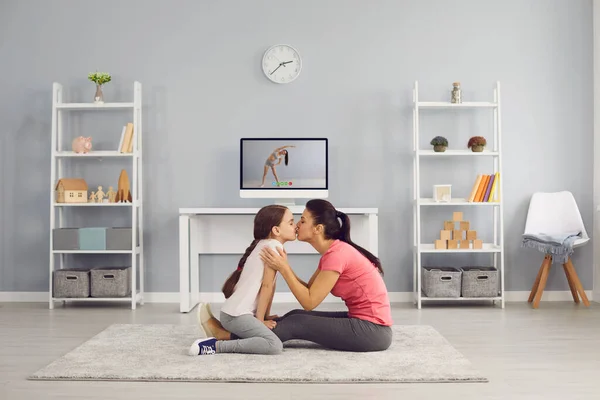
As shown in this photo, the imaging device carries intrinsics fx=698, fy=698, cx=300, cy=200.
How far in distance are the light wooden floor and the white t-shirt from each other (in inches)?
21.4

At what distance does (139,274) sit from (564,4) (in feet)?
12.1

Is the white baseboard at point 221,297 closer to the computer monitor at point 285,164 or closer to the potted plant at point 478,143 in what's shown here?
the computer monitor at point 285,164

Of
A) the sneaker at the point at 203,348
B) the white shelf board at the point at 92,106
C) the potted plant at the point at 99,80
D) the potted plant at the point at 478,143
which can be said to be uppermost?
the potted plant at the point at 99,80

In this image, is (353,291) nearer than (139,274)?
Yes

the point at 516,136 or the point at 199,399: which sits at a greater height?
the point at 516,136

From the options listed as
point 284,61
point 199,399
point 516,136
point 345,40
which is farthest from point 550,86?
point 199,399

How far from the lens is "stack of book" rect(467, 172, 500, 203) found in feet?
15.9

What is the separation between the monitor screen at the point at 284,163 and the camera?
493 cm

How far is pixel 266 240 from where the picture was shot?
329 cm

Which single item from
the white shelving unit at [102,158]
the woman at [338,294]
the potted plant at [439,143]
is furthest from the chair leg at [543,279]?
the white shelving unit at [102,158]

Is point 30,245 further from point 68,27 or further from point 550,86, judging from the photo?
point 550,86

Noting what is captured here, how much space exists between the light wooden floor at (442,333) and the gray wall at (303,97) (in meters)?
0.58

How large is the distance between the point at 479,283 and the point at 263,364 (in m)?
2.33

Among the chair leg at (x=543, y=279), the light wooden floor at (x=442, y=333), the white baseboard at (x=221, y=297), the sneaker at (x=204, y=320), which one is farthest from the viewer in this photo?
the white baseboard at (x=221, y=297)
